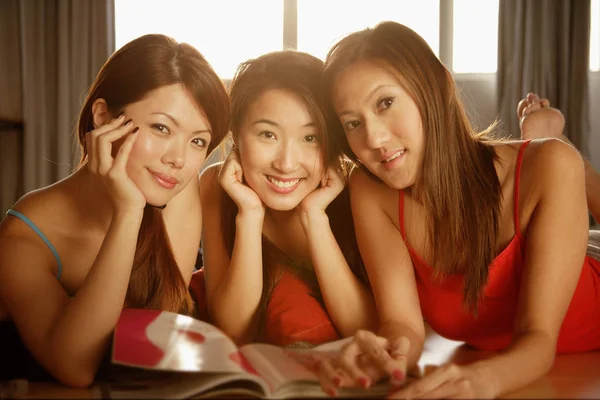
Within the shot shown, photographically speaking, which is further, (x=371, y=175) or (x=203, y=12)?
(x=203, y=12)

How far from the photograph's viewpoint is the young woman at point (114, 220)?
1108 mm

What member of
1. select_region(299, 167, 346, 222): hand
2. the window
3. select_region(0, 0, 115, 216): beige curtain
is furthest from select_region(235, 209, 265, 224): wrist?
select_region(0, 0, 115, 216): beige curtain

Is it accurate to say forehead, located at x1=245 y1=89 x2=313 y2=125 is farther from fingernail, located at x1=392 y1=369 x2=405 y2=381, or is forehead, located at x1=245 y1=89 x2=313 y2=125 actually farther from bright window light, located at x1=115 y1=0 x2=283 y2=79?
bright window light, located at x1=115 y1=0 x2=283 y2=79

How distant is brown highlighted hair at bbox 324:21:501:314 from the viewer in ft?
4.28

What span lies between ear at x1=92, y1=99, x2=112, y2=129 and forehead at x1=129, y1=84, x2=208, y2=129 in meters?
0.08

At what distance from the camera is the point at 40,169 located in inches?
186

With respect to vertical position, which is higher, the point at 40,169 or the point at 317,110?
the point at 317,110

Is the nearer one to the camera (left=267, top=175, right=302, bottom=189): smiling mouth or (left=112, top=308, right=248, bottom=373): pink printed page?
(left=112, top=308, right=248, bottom=373): pink printed page

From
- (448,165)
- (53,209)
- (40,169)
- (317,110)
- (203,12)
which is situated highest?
(203,12)

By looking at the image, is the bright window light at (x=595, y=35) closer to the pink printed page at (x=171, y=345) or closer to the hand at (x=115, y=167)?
the hand at (x=115, y=167)

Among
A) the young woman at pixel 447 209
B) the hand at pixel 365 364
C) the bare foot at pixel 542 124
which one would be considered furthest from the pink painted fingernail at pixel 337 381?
the bare foot at pixel 542 124

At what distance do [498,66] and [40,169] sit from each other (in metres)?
3.41

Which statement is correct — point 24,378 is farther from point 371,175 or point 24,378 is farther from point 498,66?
point 498,66

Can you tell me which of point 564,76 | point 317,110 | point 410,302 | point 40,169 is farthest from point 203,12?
point 410,302
